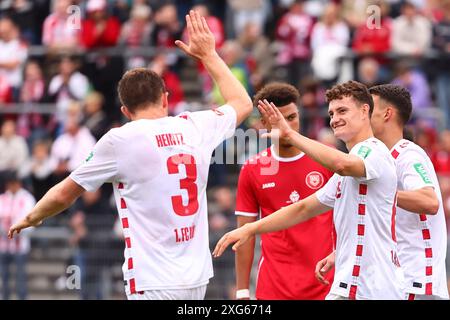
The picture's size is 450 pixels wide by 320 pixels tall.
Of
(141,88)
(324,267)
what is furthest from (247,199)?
(141,88)

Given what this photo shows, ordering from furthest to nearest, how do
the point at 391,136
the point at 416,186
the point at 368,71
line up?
1. the point at 368,71
2. the point at 391,136
3. the point at 416,186

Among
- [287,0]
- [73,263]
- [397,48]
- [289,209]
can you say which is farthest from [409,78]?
[289,209]

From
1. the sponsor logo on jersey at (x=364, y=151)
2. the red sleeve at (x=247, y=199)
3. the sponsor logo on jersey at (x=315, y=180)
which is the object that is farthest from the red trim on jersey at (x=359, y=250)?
the red sleeve at (x=247, y=199)

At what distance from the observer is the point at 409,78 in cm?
1969

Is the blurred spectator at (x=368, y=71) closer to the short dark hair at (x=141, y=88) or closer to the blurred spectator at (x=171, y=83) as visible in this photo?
the blurred spectator at (x=171, y=83)

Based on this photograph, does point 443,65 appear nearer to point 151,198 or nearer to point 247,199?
point 247,199

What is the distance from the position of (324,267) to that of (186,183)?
1.42 m

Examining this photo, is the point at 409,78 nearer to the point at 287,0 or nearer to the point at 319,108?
the point at 319,108

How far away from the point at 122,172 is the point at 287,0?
1453 cm

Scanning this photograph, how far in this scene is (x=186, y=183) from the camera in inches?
324

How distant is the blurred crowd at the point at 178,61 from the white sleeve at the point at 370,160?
391 inches

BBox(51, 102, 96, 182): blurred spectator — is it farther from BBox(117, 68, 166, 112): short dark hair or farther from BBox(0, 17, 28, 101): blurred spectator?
BBox(117, 68, 166, 112): short dark hair

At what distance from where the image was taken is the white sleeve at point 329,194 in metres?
8.61

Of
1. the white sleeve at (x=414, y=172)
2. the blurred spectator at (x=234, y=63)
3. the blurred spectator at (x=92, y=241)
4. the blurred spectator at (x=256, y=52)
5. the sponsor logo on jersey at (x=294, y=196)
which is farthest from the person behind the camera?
the blurred spectator at (x=256, y=52)
